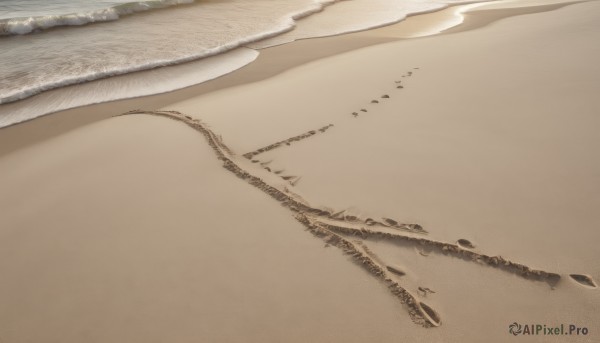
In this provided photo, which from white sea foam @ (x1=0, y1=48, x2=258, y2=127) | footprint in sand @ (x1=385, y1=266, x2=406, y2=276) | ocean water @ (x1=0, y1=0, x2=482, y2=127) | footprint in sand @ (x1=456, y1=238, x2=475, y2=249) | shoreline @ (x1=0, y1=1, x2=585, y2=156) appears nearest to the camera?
footprint in sand @ (x1=385, y1=266, x2=406, y2=276)

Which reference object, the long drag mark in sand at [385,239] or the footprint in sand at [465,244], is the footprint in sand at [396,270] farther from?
the footprint in sand at [465,244]

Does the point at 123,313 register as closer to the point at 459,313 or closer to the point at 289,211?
the point at 289,211

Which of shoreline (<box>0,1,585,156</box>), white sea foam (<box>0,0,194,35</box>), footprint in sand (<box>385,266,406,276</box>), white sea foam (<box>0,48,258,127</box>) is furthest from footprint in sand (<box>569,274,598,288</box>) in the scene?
white sea foam (<box>0,0,194,35</box>)

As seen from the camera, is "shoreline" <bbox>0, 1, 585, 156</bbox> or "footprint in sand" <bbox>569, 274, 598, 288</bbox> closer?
"footprint in sand" <bbox>569, 274, 598, 288</bbox>

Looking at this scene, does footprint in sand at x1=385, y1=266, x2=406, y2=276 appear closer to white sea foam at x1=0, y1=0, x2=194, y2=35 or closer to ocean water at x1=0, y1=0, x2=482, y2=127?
ocean water at x1=0, y1=0, x2=482, y2=127

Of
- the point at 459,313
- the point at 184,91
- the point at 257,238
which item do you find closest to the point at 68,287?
the point at 257,238

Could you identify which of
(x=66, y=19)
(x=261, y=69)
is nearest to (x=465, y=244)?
(x=261, y=69)

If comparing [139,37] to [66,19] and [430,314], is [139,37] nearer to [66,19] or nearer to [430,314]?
[66,19]
